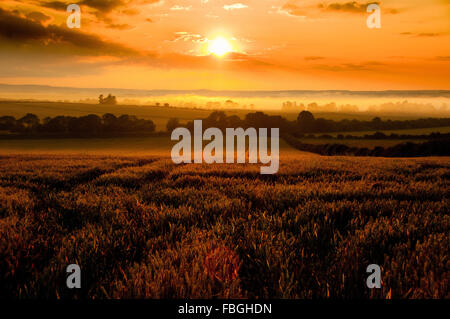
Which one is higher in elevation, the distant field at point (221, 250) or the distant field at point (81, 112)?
the distant field at point (81, 112)

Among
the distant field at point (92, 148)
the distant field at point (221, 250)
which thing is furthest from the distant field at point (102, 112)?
the distant field at point (221, 250)

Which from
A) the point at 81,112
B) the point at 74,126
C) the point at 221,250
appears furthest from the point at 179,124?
the point at 221,250

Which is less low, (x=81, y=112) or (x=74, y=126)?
(x=81, y=112)

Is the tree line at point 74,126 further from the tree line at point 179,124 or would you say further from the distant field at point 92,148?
the distant field at point 92,148

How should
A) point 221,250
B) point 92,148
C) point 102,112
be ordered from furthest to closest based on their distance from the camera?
1. point 102,112
2. point 92,148
3. point 221,250

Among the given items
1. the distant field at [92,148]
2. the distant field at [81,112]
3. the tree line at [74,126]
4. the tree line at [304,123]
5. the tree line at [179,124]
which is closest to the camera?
the distant field at [92,148]

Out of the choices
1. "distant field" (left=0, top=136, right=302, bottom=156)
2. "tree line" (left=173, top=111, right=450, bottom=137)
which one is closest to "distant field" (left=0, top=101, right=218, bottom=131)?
"tree line" (left=173, top=111, right=450, bottom=137)

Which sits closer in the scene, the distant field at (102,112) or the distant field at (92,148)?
the distant field at (92,148)

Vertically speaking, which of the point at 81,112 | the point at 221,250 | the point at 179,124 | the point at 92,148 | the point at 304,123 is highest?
the point at 81,112

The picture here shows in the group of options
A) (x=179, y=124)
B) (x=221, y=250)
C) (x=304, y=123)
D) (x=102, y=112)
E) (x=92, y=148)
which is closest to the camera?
(x=221, y=250)

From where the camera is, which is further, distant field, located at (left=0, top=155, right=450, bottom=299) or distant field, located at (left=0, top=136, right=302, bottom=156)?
distant field, located at (left=0, top=136, right=302, bottom=156)

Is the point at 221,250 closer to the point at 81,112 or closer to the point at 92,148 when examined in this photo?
the point at 92,148

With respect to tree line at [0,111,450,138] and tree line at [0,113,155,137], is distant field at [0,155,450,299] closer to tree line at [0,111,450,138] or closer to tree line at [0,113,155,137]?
tree line at [0,111,450,138]
